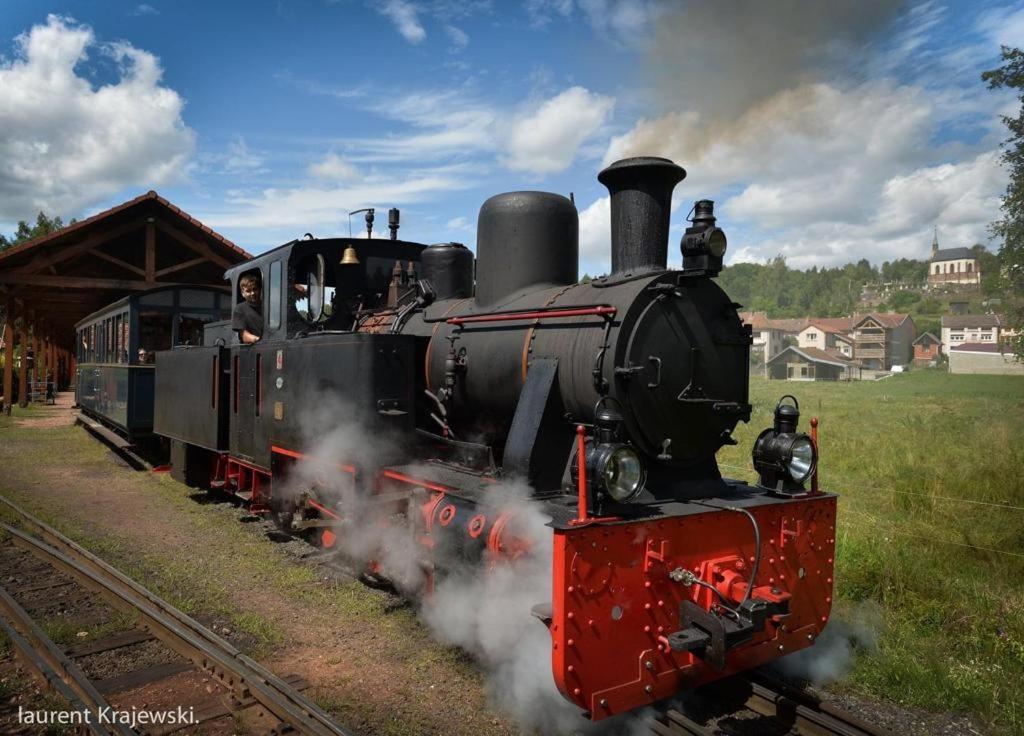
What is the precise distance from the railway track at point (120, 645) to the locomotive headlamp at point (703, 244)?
320cm

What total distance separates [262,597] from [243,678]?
1.64 metres

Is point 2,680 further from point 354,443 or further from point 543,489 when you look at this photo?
point 543,489

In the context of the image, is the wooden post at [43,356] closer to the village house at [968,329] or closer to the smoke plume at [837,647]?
the smoke plume at [837,647]

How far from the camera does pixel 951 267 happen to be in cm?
13988

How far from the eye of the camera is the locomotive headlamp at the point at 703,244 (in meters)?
4.26

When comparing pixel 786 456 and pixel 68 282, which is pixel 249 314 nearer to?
pixel 786 456

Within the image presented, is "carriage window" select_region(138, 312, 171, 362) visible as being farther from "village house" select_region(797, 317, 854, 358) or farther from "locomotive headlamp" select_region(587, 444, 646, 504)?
"village house" select_region(797, 317, 854, 358)

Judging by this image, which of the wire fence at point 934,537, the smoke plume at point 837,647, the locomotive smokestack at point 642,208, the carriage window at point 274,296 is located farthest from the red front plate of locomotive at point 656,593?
the carriage window at point 274,296

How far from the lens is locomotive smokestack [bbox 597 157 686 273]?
450 cm

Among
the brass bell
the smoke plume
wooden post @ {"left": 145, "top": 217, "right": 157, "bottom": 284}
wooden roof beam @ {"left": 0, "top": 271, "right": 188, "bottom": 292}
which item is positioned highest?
wooden post @ {"left": 145, "top": 217, "right": 157, "bottom": 284}

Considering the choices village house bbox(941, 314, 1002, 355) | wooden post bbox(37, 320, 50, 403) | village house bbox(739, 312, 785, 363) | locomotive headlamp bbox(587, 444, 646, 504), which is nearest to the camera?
locomotive headlamp bbox(587, 444, 646, 504)

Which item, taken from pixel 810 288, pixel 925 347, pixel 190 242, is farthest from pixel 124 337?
pixel 810 288

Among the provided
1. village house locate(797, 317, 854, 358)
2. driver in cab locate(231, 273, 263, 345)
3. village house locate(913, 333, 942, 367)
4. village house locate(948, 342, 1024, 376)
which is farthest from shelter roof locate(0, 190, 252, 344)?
village house locate(913, 333, 942, 367)

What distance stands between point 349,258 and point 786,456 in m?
4.28
